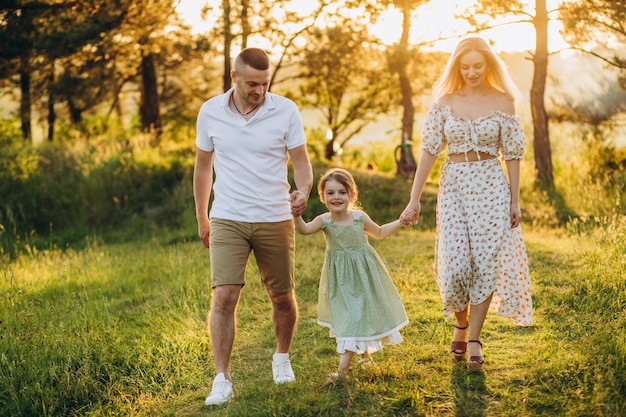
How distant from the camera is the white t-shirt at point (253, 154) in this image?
448 cm

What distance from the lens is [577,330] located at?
5551mm

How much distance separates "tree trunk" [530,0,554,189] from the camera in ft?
48.8

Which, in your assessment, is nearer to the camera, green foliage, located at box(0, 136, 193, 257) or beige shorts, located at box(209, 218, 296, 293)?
beige shorts, located at box(209, 218, 296, 293)

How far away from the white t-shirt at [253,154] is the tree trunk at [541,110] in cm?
1128

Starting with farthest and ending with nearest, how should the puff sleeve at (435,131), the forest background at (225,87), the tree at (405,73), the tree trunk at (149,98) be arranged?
the tree trunk at (149,98)
the tree at (405,73)
the forest background at (225,87)
the puff sleeve at (435,131)

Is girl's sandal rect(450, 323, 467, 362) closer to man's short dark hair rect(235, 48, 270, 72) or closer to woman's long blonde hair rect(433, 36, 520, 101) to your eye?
woman's long blonde hair rect(433, 36, 520, 101)

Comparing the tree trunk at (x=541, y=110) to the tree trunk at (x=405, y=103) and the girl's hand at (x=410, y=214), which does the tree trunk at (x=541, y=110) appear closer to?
the tree trunk at (x=405, y=103)

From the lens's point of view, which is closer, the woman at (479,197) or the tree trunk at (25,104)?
the woman at (479,197)

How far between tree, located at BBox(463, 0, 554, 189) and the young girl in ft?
35.2

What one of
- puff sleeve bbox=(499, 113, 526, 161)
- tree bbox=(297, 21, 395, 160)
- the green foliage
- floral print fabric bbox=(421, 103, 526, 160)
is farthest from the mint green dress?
tree bbox=(297, 21, 395, 160)

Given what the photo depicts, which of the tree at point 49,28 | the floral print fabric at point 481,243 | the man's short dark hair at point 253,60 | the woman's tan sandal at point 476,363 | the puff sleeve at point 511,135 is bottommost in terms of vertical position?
the woman's tan sandal at point 476,363

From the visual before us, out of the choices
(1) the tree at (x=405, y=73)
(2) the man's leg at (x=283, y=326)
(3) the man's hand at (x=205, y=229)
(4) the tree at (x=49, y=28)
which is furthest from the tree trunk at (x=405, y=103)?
(2) the man's leg at (x=283, y=326)

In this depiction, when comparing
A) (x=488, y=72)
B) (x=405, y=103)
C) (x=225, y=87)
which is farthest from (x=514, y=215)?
(x=225, y=87)

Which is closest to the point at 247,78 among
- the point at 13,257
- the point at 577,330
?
the point at 577,330
